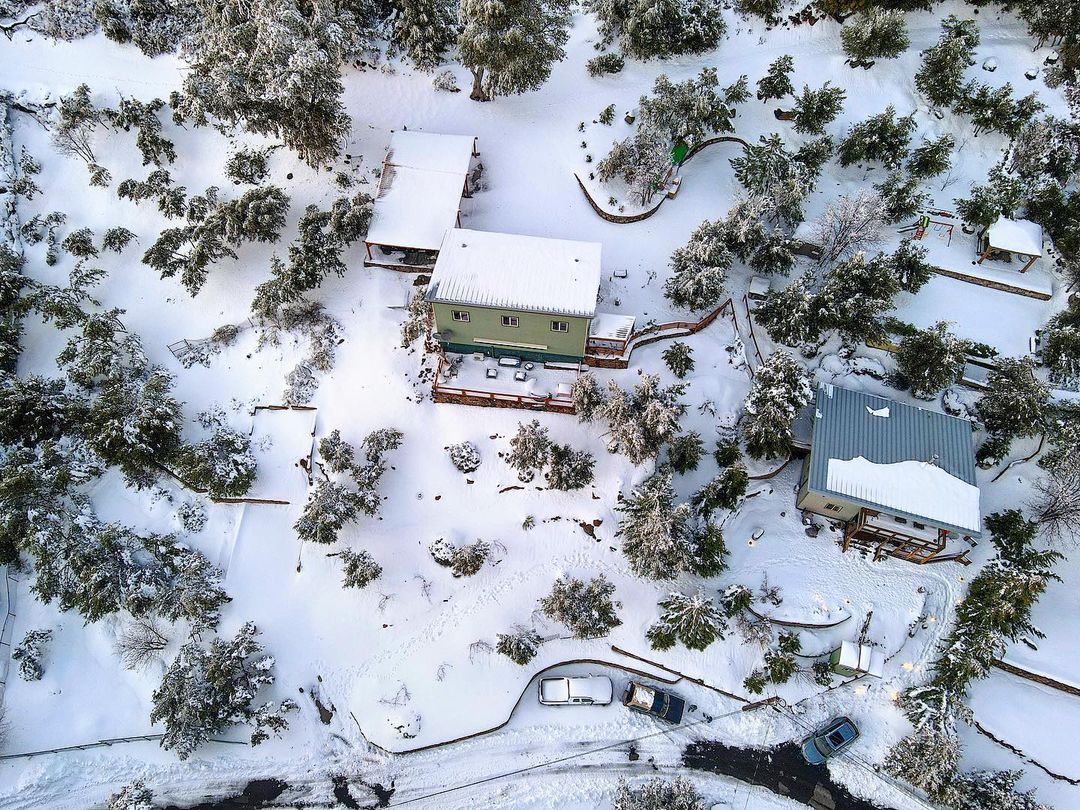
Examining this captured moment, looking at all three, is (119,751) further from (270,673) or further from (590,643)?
(590,643)

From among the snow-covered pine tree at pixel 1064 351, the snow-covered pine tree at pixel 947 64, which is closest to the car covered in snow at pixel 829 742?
the snow-covered pine tree at pixel 1064 351

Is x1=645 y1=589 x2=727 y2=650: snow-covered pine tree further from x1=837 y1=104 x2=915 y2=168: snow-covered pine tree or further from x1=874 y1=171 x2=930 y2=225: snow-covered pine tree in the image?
x1=837 y1=104 x2=915 y2=168: snow-covered pine tree

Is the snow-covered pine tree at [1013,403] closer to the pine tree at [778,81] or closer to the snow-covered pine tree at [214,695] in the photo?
the pine tree at [778,81]

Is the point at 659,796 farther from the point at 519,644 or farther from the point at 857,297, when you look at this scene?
the point at 857,297

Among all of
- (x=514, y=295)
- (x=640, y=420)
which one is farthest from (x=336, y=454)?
(x=640, y=420)

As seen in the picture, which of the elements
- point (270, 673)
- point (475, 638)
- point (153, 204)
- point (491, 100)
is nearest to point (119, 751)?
point (270, 673)
